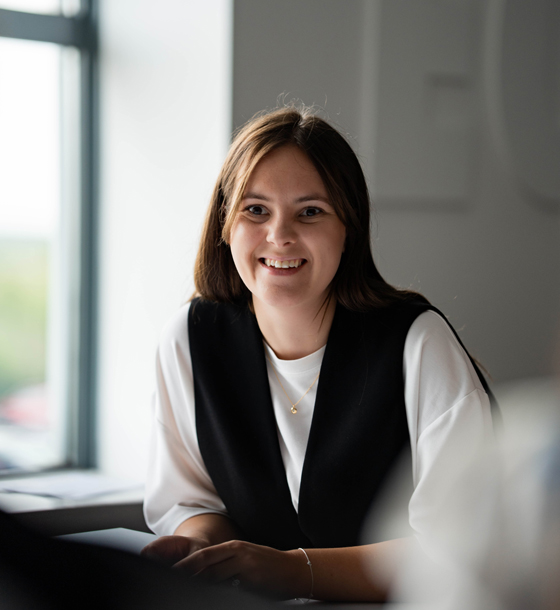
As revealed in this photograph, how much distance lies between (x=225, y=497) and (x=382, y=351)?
0.46 metres

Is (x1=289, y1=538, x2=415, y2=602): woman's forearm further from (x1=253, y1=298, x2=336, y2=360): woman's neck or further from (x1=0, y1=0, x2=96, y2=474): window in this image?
(x1=0, y1=0, x2=96, y2=474): window

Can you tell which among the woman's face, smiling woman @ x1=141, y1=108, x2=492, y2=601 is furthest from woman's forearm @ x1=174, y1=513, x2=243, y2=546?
the woman's face

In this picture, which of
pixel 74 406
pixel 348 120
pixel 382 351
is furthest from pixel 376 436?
pixel 74 406

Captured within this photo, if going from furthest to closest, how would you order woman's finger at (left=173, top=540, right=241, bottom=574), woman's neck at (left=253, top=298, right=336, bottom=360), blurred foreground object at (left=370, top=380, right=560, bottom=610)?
woman's neck at (left=253, top=298, right=336, bottom=360) < woman's finger at (left=173, top=540, right=241, bottom=574) < blurred foreground object at (left=370, top=380, right=560, bottom=610)

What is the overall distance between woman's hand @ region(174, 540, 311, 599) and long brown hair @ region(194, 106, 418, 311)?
20.8 inches

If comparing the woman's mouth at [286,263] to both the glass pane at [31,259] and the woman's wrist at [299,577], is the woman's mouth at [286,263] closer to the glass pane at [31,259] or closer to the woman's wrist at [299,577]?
the woman's wrist at [299,577]

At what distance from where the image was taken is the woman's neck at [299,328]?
1452 millimetres

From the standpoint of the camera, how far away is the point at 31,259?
222 centimetres

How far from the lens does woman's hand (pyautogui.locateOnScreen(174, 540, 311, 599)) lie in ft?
3.40

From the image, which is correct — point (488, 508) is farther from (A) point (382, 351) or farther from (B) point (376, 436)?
(A) point (382, 351)

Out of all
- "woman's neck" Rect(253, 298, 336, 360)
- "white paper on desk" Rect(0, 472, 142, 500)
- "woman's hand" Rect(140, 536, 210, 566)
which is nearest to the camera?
"woman's hand" Rect(140, 536, 210, 566)

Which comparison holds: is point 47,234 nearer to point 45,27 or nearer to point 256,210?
point 45,27

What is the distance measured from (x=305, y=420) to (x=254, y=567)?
0.39 meters

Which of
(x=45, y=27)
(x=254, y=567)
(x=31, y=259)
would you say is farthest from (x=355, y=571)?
(x=45, y=27)
